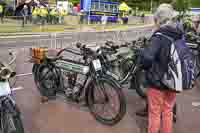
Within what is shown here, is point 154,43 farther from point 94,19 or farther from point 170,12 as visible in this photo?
point 94,19

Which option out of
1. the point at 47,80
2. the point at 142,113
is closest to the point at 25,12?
the point at 47,80

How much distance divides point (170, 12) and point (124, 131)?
2.00 m

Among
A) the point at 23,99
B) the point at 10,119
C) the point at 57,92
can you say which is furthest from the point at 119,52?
the point at 10,119

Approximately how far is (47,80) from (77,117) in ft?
3.95

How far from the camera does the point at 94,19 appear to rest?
3353cm

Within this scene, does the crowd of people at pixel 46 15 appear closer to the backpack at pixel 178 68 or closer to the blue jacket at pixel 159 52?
the blue jacket at pixel 159 52

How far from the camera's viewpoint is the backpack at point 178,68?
412 cm

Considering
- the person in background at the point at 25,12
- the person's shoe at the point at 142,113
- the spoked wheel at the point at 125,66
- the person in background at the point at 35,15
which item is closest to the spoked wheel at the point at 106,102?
the person's shoe at the point at 142,113

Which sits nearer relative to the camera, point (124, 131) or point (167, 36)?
point (167, 36)

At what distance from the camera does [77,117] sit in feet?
18.9

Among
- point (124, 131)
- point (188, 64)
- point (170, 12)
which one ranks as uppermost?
point (170, 12)

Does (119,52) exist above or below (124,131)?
above

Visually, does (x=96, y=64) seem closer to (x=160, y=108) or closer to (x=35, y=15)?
(x=160, y=108)

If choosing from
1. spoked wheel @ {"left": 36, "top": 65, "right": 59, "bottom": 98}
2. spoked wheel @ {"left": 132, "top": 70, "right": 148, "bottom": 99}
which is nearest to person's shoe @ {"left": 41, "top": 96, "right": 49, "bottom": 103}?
spoked wheel @ {"left": 36, "top": 65, "right": 59, "bottom": 98}
